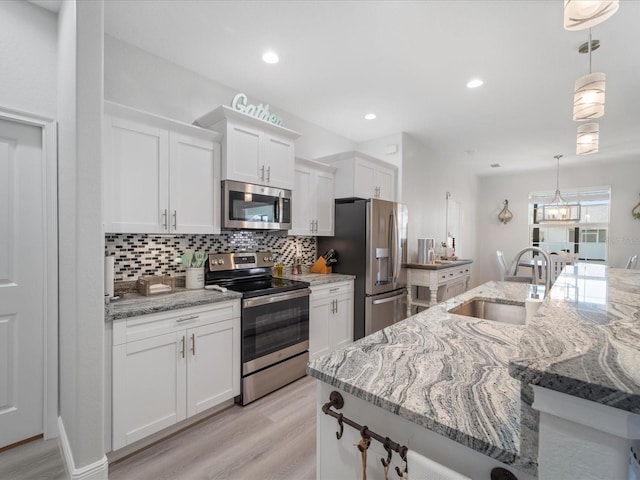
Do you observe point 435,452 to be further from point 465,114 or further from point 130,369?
point 465,114

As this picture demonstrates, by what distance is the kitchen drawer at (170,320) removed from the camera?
1.77 meters

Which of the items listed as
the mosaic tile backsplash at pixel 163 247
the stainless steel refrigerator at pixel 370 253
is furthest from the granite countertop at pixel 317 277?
the mosaic tile backsplash at pixel 163 247

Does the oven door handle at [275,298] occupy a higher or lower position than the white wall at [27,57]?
lower

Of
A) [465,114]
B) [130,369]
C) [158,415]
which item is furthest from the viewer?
[465,114]

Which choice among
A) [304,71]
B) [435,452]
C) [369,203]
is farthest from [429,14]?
[435,452]

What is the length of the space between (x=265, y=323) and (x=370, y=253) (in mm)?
1436

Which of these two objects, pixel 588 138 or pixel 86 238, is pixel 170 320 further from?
pixel 588 138

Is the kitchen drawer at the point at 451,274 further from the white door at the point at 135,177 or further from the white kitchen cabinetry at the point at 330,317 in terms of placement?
the white door at the point at 135,177

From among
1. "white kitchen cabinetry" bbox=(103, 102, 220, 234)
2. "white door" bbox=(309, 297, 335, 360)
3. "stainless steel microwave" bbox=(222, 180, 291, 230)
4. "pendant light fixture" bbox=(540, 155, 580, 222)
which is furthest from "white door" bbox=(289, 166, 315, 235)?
"pendant light fixture" bbox=(540, 155, 580, 222)

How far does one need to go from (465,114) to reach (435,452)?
153 inches

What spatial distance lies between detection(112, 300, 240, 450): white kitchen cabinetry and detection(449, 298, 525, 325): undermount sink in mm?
1639

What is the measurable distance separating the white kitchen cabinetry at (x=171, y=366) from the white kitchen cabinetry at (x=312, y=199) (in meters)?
1.34

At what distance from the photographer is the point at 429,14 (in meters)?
2.04

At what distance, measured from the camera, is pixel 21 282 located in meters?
1.96
